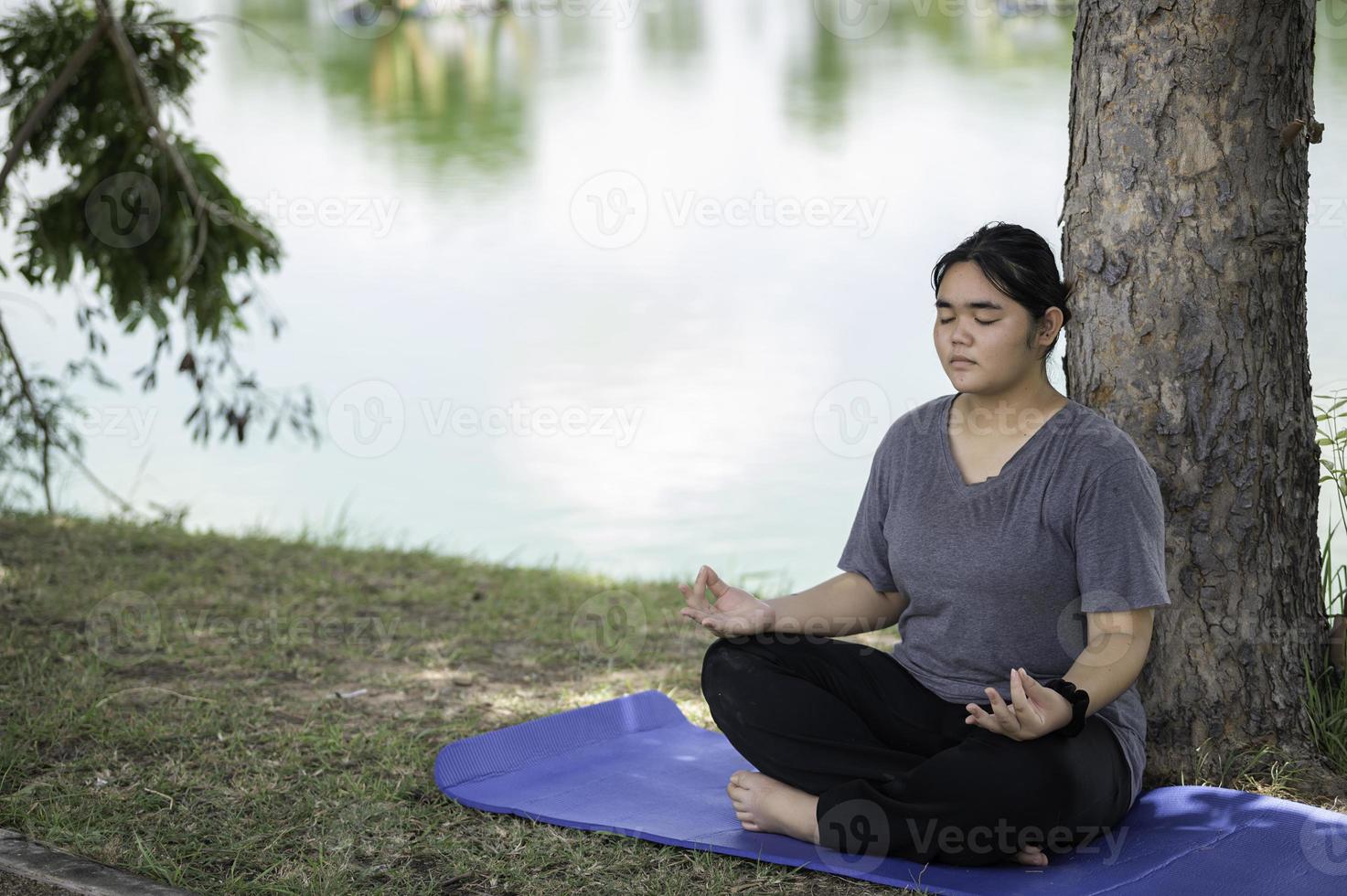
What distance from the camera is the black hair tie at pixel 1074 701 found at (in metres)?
2.36

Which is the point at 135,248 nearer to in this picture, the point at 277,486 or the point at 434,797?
the point at 434,797

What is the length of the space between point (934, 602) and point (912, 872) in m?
0.49

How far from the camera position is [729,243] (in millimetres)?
16312

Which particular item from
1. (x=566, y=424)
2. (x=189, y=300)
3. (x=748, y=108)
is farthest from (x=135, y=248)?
(x=748, y=108)

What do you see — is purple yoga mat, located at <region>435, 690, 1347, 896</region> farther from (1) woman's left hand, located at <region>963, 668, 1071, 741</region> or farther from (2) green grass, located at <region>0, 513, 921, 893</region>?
(1) woman's left hand, located at <region>963, 668, 1071, 741</region>

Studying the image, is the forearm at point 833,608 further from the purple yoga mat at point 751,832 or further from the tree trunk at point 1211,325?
the tree trunk at point 1211,325

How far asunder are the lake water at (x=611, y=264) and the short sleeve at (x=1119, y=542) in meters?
0.60

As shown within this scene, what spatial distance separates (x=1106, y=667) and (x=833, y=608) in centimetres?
59

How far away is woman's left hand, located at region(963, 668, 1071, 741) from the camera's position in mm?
2297

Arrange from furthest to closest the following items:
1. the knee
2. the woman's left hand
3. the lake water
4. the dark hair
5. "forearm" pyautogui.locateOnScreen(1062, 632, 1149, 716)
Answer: the lake water
the knee
the dark hair
"forearm" pyautogui.locateOnScreen(1062, 632, 1149, 716)
the woman's left hand

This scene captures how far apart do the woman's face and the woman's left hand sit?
55cm

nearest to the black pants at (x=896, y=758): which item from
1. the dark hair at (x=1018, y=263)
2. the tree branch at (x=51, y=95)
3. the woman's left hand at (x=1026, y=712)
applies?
the woman's left hand at (x=1026, y=712)

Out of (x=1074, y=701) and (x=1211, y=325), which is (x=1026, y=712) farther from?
(x=1211, y=325)

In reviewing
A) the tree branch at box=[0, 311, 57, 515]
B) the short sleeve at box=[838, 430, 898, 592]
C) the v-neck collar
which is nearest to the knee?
the short sleeve at box=[838, 430, 898, 592]
